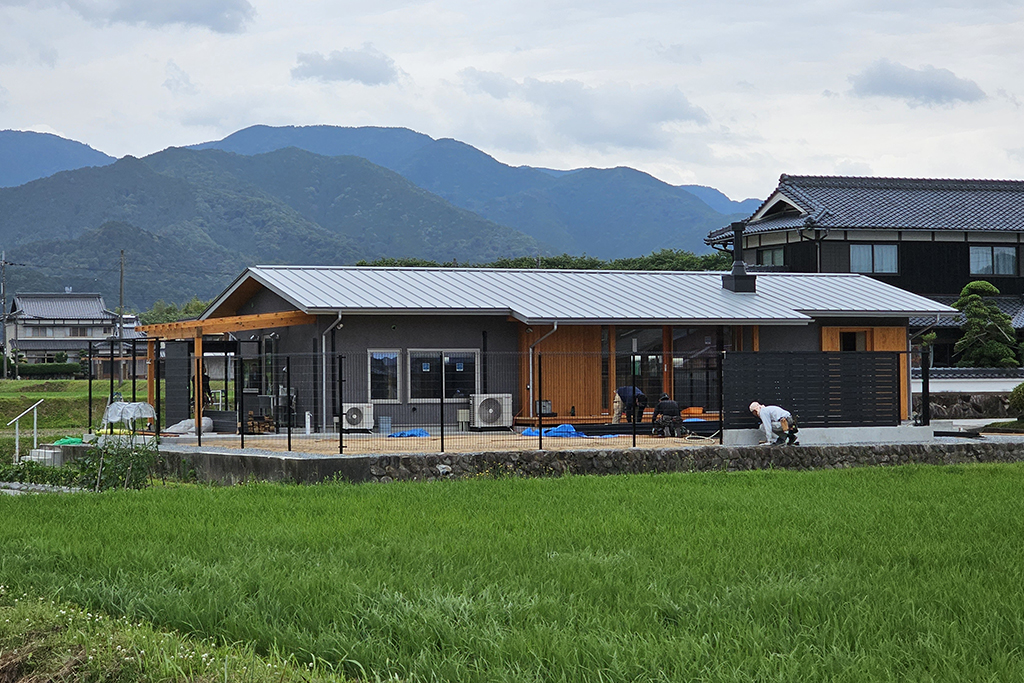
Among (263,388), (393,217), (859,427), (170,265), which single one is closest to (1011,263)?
(859,427)

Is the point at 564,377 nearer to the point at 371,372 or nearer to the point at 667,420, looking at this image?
the point at 667,420

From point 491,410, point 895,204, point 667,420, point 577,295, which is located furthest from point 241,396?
point 895,204

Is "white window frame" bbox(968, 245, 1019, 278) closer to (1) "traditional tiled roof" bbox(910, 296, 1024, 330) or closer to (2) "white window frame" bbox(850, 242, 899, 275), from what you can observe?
(1) "traditional tiled roof" bbox(910, 296, 1024, 330)

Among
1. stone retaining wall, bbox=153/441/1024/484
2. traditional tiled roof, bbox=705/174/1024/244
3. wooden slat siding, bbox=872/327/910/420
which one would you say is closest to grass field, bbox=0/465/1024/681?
stone retaining wall, bbox=153/441/1024/484

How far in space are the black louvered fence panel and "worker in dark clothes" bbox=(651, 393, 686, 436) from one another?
1.58 m

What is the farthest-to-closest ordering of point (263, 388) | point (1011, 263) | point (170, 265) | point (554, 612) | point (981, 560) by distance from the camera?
point (170, 265) < point (1011, 263) < point (263, 388) < point (981, 560) < point (554, 612)

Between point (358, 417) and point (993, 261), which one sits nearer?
point (358, 417)

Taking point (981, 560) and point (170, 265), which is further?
point (170, 265)

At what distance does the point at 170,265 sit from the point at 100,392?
315 ft

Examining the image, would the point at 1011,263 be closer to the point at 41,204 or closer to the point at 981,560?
the point at 981,560

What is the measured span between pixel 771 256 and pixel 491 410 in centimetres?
2356

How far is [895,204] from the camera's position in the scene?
136 ft

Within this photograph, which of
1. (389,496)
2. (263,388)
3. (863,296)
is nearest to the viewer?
(389,496)

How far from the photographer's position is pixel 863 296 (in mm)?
25797
